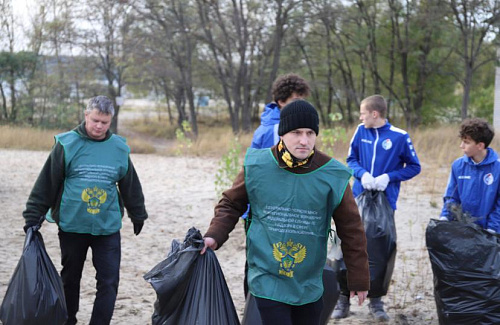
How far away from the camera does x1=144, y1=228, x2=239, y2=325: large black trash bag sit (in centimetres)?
273

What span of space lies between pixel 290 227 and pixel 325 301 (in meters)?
0.66

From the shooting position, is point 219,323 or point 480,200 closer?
point 219,323

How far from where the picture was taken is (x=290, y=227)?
2666 mm

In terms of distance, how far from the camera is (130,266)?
246 inches

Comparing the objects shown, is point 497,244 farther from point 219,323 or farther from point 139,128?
point 139,128

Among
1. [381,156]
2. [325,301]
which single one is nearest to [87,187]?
[325,301]

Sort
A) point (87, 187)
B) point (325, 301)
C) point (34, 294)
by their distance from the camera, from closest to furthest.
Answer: point (325, 301) → point (34, 294) → point (87, 187)

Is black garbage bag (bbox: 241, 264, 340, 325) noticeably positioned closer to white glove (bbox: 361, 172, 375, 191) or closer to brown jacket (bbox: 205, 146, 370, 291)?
brown jacket (bbox: 205, 146, 370, 291)

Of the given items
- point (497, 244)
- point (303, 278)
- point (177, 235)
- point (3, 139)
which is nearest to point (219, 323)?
point (303, 278)

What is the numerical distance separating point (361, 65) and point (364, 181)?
22.7m

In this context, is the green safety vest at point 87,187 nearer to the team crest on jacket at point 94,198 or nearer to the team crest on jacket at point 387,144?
the team crest on jacket at point 94,198

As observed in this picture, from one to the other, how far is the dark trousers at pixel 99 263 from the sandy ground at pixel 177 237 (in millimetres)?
690

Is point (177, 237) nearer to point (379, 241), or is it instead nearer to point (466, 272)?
point (379, 241)

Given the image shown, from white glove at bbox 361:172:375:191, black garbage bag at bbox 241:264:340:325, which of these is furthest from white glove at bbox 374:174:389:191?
black garbage bag at bbox 241:264:340:325
